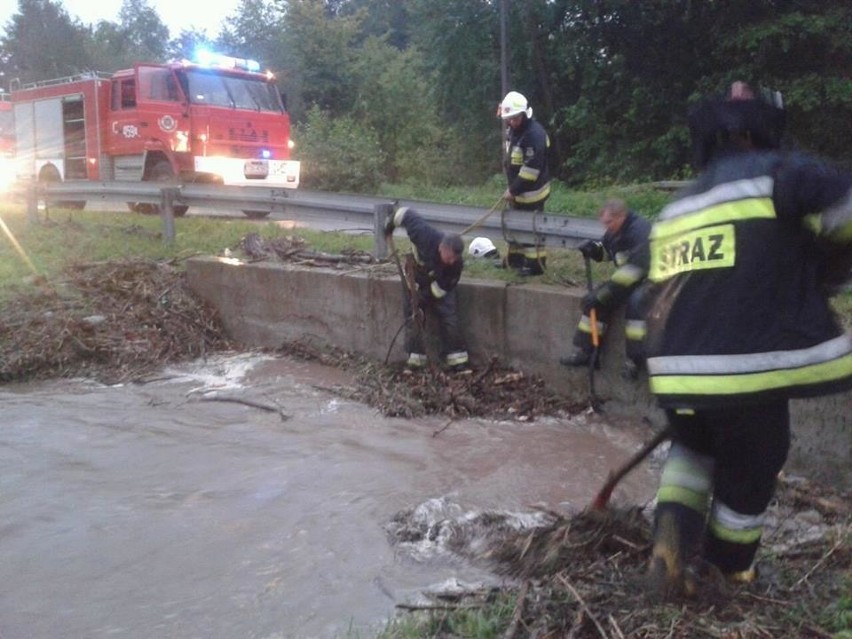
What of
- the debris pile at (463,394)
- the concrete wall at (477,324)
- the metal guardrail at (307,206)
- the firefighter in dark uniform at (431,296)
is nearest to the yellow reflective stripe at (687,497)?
the concrete wall at (477,324)

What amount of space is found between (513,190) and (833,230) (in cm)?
551

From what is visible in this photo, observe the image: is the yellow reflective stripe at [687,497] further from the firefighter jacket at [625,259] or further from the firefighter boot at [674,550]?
the firefighter jacket at [625,259]

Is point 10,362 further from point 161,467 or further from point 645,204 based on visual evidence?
point 645,204

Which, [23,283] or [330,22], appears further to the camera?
[330,22]

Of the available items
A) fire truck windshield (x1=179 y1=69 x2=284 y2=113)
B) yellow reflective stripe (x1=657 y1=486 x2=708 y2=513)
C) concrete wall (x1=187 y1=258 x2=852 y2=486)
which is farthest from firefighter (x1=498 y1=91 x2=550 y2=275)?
fire truck windshield (x1=179 y1=69 x2=284 y2=113)

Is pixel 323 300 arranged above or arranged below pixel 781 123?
below

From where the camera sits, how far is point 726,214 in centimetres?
306

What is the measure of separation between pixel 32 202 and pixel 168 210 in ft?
9.17

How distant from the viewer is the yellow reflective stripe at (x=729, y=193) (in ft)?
9.87

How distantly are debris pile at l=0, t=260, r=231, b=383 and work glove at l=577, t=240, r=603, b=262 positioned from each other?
3.95 m

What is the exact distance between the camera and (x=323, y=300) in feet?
28.0

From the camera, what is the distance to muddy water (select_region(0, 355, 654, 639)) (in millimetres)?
4184

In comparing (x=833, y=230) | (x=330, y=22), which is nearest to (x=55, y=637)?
(x=833, y=230)

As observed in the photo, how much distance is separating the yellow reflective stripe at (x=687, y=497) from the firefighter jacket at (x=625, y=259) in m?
2.93
